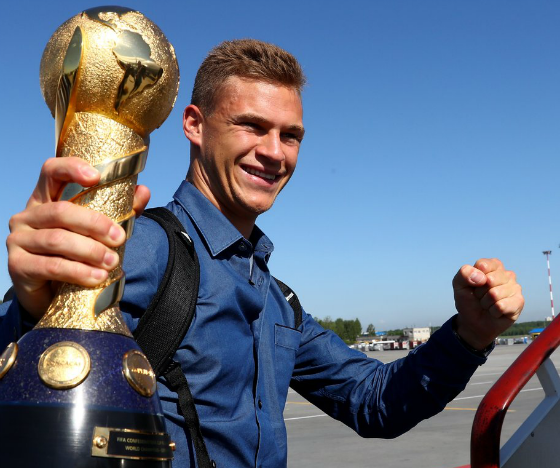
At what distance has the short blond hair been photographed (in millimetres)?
1985

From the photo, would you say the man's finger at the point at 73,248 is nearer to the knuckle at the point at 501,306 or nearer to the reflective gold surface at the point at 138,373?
the reflective gold surface at the point at 138,373

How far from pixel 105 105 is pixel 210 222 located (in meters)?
0.94

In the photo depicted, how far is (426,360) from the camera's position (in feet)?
6.58

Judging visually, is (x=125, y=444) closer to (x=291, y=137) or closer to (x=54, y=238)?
(x=54, y=238)

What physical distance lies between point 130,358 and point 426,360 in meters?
1.28

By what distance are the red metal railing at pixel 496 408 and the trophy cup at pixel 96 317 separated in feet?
3.82

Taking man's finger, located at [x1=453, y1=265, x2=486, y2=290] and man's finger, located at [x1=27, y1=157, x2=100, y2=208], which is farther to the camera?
man's finger, located at [x1=453, y1=265, x2=486, y2=290]

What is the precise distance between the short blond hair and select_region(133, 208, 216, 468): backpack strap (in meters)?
0.64

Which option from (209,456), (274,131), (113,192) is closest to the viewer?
(113,192)

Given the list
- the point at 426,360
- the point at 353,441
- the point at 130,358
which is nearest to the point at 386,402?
the point at 426,360

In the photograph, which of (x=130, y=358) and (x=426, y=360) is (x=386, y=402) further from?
(x=130, y=358)

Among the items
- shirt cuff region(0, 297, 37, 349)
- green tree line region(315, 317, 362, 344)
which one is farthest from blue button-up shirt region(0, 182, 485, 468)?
green tree line region(315, 317, 362, 344)

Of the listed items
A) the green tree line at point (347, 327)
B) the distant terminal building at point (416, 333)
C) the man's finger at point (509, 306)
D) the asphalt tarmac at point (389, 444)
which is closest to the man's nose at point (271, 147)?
the man's finger at point (509, 306)

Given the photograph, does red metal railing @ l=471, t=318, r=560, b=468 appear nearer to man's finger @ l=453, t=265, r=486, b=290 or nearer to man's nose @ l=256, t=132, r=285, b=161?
man's finger @ l=453, t=265, r=486, b=290
